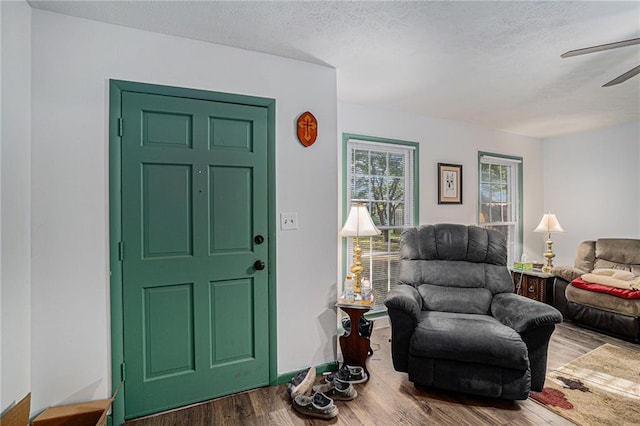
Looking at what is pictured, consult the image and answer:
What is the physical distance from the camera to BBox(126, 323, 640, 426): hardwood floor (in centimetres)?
197

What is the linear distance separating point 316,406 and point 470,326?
1.15m

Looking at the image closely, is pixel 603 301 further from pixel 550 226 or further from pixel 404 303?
pixel 404 303

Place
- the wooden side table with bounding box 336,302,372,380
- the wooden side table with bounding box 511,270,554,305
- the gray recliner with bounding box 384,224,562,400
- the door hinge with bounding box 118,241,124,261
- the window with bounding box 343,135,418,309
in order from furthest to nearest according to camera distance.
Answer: the wooden side table with bounding box 511,270,554,305
the window with bounding box 343,135,418,309
the wooden side table with bounding box 336,302,372,380
the gray recliner with bounding box 384,224,562,400
the door hinge with bounding box 118,241,124,261

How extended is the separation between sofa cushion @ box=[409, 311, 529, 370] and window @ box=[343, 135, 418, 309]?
130cm

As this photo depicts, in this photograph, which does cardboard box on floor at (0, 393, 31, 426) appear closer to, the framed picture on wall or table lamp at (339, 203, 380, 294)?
table lamp at (339, 203, 380, 294)

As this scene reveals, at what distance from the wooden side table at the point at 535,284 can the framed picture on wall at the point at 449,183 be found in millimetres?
1253

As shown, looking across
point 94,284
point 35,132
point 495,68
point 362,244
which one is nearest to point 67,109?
point 35,132

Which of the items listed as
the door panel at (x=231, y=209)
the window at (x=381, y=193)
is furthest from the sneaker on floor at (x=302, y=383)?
the window at (x=381, y=193)

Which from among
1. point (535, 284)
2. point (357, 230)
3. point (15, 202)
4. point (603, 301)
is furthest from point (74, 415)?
point (535, 284)

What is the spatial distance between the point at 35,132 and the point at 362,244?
9.17 feet

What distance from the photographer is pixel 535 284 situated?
158 inches

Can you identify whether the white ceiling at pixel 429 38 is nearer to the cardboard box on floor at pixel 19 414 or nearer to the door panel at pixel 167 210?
the door panel at pixel 167 210

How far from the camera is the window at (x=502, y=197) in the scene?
4.44 metres

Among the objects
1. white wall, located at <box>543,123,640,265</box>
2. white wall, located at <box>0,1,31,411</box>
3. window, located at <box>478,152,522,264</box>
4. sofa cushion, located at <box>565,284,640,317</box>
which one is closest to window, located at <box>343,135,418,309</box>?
window, located at <box>478,152,522,264</box>
